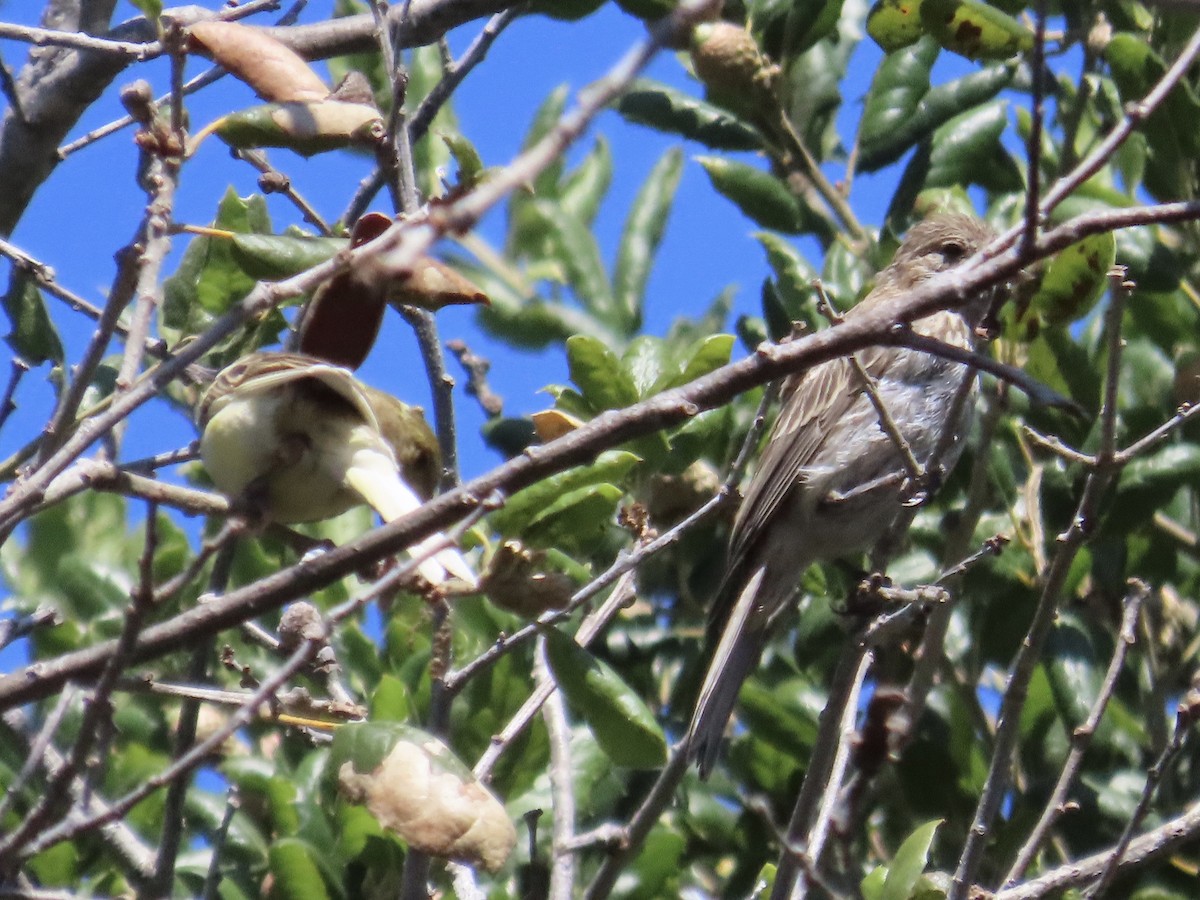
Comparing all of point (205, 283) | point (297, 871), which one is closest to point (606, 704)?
point (297, 871)

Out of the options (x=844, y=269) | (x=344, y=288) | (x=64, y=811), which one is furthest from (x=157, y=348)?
(x=844, y=269)

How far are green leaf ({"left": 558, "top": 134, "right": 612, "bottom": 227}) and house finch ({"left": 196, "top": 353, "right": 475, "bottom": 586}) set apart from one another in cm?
306

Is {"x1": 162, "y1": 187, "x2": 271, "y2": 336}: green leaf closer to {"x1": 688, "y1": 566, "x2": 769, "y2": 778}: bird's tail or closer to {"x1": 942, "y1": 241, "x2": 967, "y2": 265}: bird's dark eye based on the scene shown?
{"x1": 688, "y1": 566, "x2": 769, "y2": 778}: bird's tail

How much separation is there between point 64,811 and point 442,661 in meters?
1.44

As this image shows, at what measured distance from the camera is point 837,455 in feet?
18.0

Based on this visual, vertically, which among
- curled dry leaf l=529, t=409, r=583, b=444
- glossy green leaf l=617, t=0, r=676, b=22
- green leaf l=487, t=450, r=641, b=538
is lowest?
green leaf l=487, t=450, r=641, b=538

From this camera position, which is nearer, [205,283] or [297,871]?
[297,871]

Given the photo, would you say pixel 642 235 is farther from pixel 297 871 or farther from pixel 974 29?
pixel 297 871

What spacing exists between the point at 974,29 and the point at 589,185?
219 centimetres

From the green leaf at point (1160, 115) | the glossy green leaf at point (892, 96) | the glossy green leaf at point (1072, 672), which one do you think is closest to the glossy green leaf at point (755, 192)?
the glossy green leaf at point (892, 96)

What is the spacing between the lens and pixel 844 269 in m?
4.79

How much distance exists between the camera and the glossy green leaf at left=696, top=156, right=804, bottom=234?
15.8 ft

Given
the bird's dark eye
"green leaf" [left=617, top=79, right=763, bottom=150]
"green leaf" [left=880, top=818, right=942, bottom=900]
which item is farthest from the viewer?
the bird's dark eye

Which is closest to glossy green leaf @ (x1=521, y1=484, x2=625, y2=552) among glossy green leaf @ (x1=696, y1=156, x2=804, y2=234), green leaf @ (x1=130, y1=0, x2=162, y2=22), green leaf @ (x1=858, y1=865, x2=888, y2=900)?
green leaf @ (x1=858, y1=865, x2=888, y2=900)
